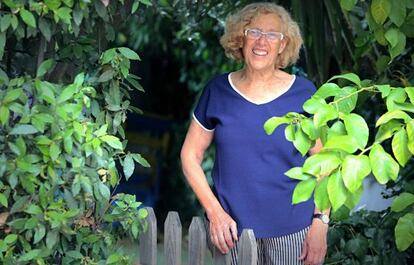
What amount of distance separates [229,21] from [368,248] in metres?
1.34

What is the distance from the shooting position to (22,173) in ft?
8.68

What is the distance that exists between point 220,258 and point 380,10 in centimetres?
103

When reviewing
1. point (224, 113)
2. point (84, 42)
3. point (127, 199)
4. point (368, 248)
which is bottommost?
point (368, 248)

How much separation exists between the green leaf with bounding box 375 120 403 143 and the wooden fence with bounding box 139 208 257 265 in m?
0.78

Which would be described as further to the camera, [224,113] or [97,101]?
[224,113]

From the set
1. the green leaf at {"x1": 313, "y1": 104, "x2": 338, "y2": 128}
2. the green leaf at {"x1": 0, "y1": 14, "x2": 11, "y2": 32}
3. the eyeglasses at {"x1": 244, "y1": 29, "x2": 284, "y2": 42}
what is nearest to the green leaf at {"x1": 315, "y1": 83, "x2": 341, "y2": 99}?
the green leaf at {"x1": 313, "y1": 104, "x2": 338, "y2": 128}

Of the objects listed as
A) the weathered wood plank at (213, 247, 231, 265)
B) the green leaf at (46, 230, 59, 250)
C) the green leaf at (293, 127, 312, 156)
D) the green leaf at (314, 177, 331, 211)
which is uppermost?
the green leaf at (293, 127, 312, 156)

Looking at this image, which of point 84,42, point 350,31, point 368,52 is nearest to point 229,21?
point 84,42

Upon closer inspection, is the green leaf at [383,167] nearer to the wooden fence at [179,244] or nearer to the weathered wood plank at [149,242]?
the wooden fence at [179,244]

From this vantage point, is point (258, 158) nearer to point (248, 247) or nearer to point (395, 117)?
point (248, 247)

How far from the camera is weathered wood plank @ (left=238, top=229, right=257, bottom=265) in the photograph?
3.13m

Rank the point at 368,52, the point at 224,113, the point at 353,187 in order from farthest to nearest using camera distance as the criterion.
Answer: the point at 368,52, the point at 224,113, the point at 353,187

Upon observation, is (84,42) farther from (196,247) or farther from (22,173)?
(196,247)

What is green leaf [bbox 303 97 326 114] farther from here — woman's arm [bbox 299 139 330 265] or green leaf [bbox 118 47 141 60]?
woman's arm [bbox 299 139 330 265]
